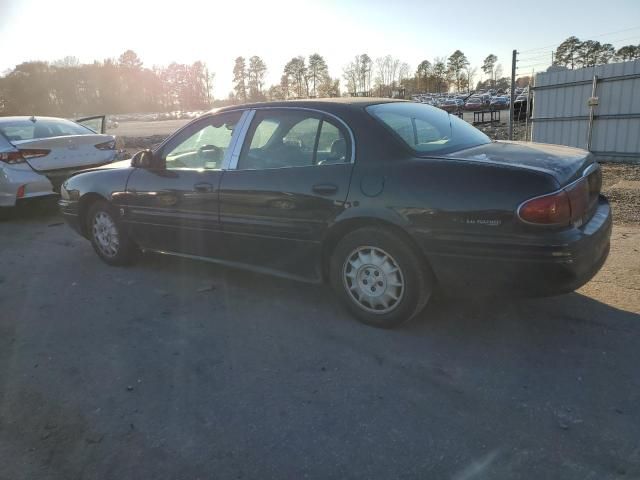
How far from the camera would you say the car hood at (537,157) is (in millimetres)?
3131

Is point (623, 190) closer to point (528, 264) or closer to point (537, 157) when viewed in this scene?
point (537, 157)

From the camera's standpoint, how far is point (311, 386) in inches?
120

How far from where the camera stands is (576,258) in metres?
2.98

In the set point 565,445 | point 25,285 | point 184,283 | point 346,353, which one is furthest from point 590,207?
point 25,285

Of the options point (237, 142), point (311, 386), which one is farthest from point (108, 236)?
point (311, 386)

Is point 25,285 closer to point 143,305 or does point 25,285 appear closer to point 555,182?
point 143,305

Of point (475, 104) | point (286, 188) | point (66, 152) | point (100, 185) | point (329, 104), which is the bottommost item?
point (100, 185)

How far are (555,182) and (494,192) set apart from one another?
34 centimetres

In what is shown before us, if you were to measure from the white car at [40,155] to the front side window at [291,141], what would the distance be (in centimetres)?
481

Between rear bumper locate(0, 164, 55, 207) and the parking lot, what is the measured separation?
3355mm

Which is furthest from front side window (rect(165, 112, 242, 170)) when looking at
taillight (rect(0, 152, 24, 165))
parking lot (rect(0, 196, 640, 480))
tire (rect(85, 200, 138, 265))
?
taillight (rect(0, 152, 24, 165))

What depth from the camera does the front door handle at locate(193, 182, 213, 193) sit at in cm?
432

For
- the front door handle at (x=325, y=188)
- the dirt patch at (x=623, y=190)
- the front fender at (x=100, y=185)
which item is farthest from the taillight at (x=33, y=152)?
the dirt patch at (x=623, y=190)

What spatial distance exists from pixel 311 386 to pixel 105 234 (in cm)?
341
